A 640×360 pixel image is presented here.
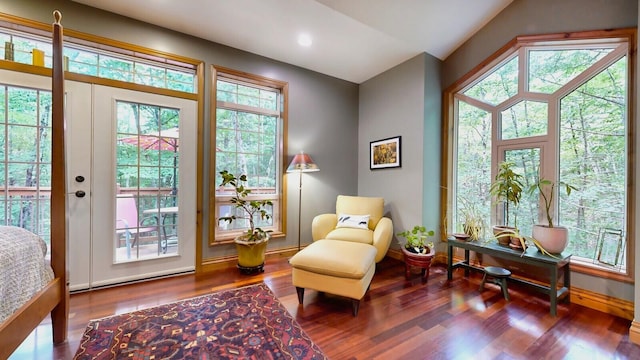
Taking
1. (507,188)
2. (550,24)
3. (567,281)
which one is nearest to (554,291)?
(567,281)

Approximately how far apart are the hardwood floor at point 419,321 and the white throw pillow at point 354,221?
63 cm

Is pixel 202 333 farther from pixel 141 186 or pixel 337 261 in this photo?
pixel 141 186

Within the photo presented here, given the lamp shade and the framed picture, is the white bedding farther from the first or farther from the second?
the framed picture

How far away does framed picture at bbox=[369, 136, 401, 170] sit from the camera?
127 inches

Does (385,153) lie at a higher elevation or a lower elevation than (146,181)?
higher

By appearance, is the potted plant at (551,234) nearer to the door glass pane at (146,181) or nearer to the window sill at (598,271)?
the window sill at (598,271)

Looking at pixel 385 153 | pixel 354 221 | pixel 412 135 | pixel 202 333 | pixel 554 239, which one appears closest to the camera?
pixel 202 333

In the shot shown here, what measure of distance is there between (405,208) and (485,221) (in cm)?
87

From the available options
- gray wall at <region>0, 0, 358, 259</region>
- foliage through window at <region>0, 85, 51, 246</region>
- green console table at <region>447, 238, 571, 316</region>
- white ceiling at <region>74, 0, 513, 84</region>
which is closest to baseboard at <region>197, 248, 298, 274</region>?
gray wall at <region>0, 0, 358, 259</region>

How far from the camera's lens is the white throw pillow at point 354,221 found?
2893mm

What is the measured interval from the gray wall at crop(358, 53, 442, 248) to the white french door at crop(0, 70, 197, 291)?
2.45m

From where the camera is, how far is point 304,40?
275 centimetres

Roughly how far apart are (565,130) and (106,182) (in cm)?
430

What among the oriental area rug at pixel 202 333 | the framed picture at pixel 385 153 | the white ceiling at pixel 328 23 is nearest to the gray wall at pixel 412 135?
the framed picture at pixel 385 153
